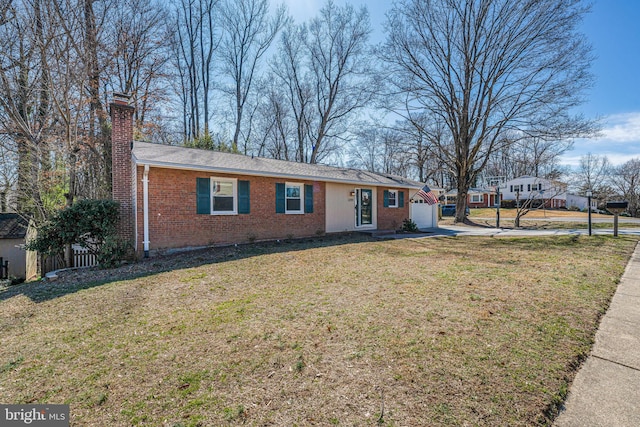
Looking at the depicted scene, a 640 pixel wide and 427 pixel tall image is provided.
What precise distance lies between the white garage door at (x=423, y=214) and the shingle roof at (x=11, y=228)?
17.2 m

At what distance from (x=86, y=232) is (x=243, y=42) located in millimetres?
21707

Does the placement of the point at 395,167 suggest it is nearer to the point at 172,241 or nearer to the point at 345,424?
the point at 172,241

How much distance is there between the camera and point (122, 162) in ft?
28.8

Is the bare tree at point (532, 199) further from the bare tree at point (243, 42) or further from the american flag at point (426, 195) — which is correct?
the bare tree at point (243, 42)

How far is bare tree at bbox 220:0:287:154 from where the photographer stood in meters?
23.6

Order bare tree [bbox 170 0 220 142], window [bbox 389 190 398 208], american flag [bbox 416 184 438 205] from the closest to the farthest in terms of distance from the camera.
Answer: window [bbox 389 190 398 208] < american flag [bbox 416 184 438 205] < bare tree [bbox 170 0 220 142]

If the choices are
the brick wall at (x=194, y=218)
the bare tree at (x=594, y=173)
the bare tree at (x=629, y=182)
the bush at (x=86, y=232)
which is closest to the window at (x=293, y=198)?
the brick wall at (x=194, y=218)

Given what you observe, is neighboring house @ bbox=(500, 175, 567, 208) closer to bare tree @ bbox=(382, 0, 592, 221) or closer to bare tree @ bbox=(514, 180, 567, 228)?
bare tree @ bbox=(514, 180, 567, 228)

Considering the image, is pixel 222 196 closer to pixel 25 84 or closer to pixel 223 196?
pixel 223 196

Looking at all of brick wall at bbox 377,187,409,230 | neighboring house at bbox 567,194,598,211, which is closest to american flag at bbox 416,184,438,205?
brick wall at bbox 377,187,409,230

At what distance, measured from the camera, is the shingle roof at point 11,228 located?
11.6m

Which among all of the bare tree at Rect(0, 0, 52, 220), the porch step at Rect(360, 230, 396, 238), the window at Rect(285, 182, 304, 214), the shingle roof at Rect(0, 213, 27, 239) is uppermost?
the bare tree at Rect(0, 0, 52, 220)

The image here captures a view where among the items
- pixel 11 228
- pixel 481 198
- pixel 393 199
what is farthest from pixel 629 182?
pixel 11 228

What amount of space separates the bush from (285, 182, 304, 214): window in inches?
211
